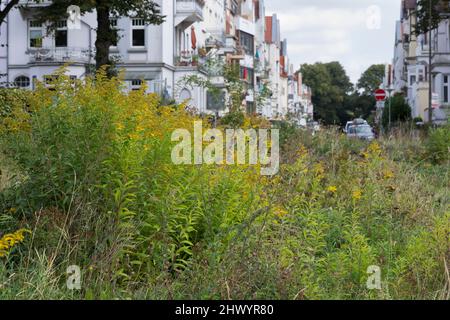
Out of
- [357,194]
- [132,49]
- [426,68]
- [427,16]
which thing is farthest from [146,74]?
[357,194]

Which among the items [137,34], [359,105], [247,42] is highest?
[247,42]

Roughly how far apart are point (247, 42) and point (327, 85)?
50.4 metres

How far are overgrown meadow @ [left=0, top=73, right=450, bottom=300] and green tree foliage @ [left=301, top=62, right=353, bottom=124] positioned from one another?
11047 cm

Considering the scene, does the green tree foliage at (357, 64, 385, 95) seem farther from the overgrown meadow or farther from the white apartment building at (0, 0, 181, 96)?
the overgrown meadow

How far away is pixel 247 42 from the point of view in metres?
80.6

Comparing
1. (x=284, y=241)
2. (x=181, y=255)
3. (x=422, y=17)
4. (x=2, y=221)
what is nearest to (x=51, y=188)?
(x=2, y=221)

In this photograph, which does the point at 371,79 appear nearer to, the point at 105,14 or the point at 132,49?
the point at 132,49

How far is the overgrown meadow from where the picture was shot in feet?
21.9

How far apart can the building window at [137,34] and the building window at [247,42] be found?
28674mm

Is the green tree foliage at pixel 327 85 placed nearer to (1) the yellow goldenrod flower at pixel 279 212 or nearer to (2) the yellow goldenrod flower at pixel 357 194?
(2) the yellow goldenrod flower at pixel 357 194

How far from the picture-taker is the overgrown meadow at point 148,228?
6688mm

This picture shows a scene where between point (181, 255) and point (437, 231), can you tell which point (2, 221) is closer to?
point (181, 255)

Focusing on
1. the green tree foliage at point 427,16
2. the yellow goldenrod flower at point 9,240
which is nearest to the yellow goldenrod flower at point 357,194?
the yellow goldenrod flower at point 9,240

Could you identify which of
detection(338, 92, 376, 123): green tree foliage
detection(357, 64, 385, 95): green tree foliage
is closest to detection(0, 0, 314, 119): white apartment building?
detection(338, 92, 376, 123): green tree foliage
